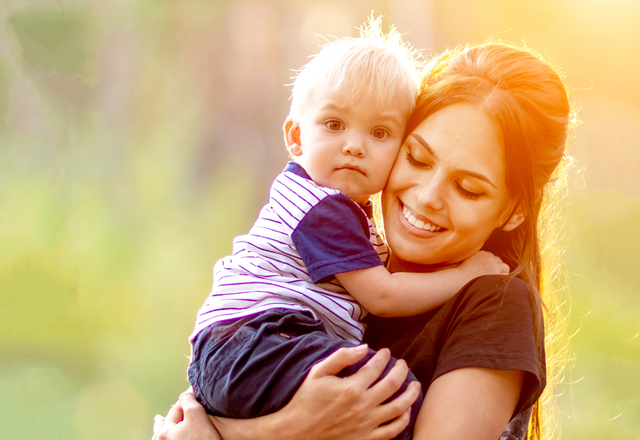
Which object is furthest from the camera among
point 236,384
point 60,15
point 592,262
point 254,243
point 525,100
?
point 60,15

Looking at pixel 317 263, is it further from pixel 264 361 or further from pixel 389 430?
pixel 389 430

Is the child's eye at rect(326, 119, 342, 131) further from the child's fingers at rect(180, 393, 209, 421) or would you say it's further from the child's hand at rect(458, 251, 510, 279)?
the child's fingers at rect(180, 393, 209, 421)

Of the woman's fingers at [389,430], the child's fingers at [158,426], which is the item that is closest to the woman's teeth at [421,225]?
the woman's fingers at [389,430]

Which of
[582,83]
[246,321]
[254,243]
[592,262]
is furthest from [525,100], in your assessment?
[582,83]

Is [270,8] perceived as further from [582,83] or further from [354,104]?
[354,104]

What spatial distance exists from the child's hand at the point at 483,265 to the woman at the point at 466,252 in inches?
1.5

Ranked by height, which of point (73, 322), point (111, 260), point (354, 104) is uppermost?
point (354, 104)

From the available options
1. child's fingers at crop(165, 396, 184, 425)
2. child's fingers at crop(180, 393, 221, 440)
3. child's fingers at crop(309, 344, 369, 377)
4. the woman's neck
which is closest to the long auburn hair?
the woman's neck

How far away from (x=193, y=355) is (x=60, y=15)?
594cm

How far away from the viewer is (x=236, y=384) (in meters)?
1.33

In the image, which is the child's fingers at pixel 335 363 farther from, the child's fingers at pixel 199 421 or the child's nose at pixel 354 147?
the child's nose at pixel 354 147

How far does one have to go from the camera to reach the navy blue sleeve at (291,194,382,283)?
1.41 m

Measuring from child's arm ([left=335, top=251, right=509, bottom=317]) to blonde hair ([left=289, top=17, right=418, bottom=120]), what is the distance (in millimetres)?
497

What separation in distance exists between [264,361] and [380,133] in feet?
2.48
